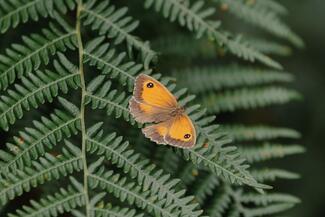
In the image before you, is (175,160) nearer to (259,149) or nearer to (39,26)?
(259,149)

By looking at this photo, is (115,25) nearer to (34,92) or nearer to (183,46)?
(34,92)

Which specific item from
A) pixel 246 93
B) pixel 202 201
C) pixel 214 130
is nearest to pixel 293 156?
pixel 246 93

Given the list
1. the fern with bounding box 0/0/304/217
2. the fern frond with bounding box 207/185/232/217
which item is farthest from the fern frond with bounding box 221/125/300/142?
the fern frond with bounding box 207/185/232/217

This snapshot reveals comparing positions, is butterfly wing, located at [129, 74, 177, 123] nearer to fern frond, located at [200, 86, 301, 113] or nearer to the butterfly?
the butterfly

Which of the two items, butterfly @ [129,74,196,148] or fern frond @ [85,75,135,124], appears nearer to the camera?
butterfly @ [129,74,196,148]

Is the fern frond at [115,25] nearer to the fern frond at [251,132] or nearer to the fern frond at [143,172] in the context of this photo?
the fern frond at [143,172]

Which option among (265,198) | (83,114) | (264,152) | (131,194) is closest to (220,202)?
(265,198)

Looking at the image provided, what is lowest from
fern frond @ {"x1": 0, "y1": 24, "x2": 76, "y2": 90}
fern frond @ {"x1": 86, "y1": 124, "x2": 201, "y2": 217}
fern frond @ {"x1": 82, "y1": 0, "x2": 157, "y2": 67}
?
fern frond @ {"x1": 86, "y1": 124, "x2": 201, "y2": 217}

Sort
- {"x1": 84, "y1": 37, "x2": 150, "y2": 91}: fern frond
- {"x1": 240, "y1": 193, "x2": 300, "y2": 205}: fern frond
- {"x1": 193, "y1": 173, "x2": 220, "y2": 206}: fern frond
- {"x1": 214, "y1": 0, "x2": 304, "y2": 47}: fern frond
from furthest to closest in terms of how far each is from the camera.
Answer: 1. {"x1": 214, "y1": 0, "x2": 304, "y2": 47}: fern frond
2. {"x1": 240, "y1": 193, "x2": 300, "y2": 205}: fern frond
3. {"x1": 193, "y1": 173, "x2": 220, "y2": 206}: fern frond
4. {"x1": 84, "y1": 37, "x2": 150, "y2": 91}: fern frond

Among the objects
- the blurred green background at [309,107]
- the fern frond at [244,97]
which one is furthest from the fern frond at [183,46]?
the blurred green background at [309,107]
